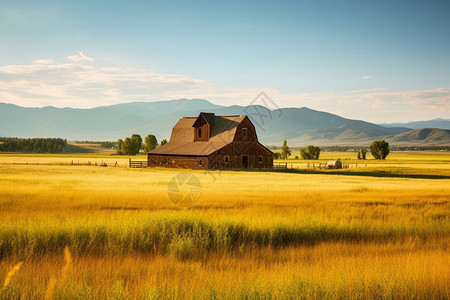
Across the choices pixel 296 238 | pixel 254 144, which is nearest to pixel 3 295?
pixel 296 238

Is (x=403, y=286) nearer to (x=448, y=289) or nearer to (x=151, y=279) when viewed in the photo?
(x=448, y=289)

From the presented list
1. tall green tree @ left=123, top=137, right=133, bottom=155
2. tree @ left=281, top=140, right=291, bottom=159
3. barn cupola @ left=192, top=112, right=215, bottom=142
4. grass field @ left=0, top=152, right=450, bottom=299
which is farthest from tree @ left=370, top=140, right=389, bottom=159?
grass field @ left=0, top=152, right=450, bottom=299

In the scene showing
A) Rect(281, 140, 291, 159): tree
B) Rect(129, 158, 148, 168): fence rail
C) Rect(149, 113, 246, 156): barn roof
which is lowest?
Rect(129, 158, 148, 168): fence rail

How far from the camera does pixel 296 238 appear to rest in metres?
13.8

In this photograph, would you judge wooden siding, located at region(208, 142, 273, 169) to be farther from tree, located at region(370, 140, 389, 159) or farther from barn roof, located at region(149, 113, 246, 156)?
tree, located at region(370, 140, 389, 159)

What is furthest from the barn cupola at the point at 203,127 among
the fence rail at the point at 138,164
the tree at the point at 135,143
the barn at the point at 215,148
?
the tree at the point at 135,143

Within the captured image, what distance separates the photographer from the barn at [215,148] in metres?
65.7

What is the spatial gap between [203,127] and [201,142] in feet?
8.80

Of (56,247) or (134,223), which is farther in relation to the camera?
(134,223)

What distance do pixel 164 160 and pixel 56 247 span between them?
60.3m

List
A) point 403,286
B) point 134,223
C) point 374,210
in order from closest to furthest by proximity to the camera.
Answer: point 403,286 → point 134,223 → point 374,210

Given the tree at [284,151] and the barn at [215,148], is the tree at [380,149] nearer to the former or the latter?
the tree at [284,151]

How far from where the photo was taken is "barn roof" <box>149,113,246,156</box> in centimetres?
6750


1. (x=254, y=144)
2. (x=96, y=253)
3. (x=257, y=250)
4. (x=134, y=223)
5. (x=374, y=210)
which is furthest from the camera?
(x=254, y=144)
